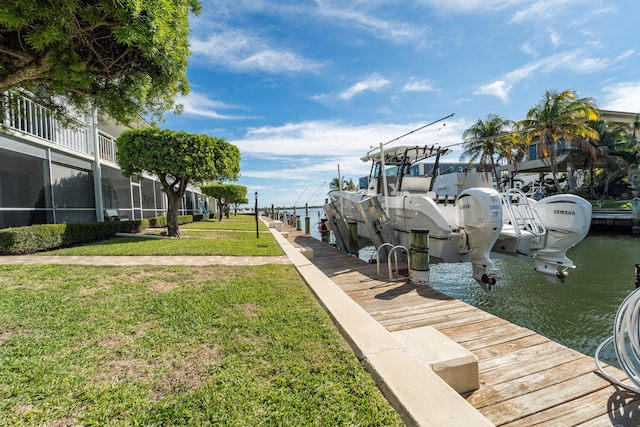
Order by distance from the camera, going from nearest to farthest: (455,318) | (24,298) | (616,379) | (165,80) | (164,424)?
(164,424)
(616,379)
(24,298)
(455,318)
(165,80)

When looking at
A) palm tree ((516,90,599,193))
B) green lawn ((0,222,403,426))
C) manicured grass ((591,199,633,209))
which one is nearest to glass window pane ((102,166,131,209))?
green lawn ((0,222,403,426))

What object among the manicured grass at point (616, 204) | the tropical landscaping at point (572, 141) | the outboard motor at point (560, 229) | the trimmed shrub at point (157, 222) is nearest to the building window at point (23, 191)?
the trimmed shrub at point (157, 222)

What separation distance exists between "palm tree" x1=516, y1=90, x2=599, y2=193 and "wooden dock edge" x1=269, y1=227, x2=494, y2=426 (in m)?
26.2

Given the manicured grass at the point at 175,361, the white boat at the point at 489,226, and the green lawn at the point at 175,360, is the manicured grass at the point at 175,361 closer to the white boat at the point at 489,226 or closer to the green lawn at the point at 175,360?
the green lawn at the point at 175,360

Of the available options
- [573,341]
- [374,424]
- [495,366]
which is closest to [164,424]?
[374,424]

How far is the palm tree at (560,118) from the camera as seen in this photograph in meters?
22.0

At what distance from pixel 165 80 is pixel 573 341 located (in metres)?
8.48

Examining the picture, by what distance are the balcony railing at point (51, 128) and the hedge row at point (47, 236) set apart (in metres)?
2.60

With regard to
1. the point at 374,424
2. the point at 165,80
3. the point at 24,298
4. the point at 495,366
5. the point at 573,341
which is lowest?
the point at 573,341

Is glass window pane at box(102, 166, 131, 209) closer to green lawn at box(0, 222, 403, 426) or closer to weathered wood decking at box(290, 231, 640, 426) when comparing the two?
green lawn at box(0, 222, 403, 426)

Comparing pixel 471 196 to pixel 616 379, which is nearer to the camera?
pixel 616 379

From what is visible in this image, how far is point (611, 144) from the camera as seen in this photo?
24.5 m

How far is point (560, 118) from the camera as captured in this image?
72.3 ft

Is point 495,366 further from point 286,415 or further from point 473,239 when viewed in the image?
point 473,239
